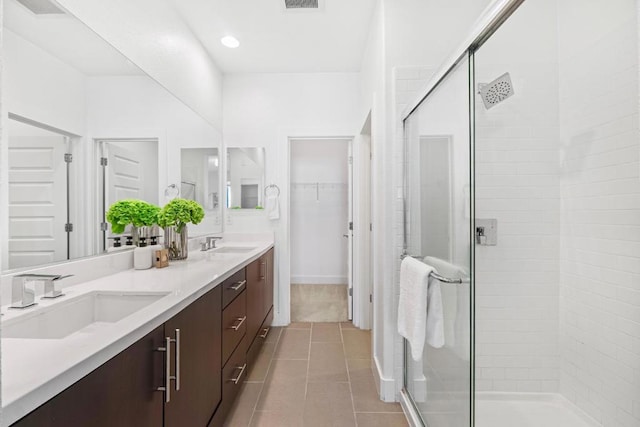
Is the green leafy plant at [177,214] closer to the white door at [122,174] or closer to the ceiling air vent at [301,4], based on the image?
the white door at [122,174]

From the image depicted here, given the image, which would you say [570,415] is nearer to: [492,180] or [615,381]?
[615,381]

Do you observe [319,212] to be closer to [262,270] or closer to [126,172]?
[262,270]

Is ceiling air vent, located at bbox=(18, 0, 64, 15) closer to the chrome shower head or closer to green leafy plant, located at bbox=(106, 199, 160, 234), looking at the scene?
green leafy plant, located at bbox=(106, 199, 160, 234)

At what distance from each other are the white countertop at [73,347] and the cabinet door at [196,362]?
0.06 meters

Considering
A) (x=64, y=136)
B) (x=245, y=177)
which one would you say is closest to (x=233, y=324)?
(x=64, y=136)

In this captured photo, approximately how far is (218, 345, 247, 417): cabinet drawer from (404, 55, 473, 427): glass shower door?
101 centimetres

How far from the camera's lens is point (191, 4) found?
7.59 ft

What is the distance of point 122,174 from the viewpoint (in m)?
1.80

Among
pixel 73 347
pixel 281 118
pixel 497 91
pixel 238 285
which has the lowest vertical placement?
pixel 238 285

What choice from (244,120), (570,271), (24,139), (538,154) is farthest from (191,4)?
(570,271)

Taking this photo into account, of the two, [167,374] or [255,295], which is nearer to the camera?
[167,374]

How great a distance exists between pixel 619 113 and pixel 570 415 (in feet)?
5.27

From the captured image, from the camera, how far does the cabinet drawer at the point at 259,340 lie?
231 cm

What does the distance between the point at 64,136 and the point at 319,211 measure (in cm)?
375
